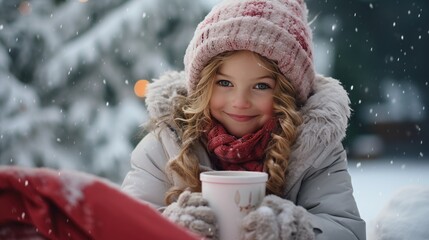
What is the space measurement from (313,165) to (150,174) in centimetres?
46

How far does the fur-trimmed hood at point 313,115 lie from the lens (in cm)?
161

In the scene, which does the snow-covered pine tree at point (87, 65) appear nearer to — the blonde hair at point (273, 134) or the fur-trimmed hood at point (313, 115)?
the fur-trimmed hood at point (313, 115)

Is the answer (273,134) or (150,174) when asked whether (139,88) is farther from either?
(273,134)

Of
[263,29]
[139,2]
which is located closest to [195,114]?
[263,29]

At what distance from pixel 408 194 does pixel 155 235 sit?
117cm

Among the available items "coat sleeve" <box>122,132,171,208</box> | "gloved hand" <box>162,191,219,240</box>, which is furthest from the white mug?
"coat sleeve" <box>122,132,171,208</box>

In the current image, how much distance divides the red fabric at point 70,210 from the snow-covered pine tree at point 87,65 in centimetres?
303

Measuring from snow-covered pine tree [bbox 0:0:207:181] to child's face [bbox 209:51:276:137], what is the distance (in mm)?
2183

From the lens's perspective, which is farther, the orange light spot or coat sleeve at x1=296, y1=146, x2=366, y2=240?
the orange light spot

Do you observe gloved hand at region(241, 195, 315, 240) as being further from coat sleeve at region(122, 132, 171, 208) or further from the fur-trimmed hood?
coat sleeve at region(122, 132, 171, 208)

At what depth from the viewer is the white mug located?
1.21 meters

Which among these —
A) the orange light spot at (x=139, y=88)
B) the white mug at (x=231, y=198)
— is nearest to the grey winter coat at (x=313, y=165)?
the white mug at (x=231, y=198)

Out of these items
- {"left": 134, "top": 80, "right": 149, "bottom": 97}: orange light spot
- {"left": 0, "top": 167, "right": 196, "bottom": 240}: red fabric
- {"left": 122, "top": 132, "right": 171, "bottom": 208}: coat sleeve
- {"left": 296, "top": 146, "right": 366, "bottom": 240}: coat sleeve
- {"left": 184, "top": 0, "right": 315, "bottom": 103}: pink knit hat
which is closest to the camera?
{"left": 0, "top": 167, "right": 196, "bottom": 240}: red fabric

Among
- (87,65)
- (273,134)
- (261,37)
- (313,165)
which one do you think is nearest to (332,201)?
(313,165)
